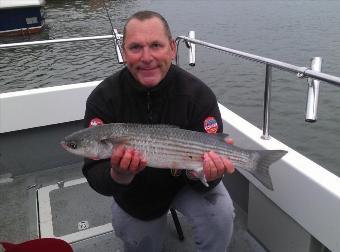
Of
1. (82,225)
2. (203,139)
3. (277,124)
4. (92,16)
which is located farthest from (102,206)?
(92,16)

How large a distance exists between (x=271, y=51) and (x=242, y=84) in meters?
3.41

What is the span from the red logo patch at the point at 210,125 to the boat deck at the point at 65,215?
116cm

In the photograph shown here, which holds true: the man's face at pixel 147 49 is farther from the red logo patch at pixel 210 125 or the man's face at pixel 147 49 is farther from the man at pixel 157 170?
the red logo patch at pixel 210 125

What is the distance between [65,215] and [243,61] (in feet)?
39.4

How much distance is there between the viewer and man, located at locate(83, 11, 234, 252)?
2.62 m

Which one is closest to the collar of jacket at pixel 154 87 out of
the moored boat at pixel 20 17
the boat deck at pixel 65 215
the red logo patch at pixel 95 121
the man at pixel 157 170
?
the man at pixel 157 170

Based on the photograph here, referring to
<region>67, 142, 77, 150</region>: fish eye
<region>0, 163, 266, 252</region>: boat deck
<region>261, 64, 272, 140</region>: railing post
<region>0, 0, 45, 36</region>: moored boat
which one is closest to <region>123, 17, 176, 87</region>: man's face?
<region>67, 142, 77, 150</region>: fish eye

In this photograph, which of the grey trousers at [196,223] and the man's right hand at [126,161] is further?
the grey trousers at [196,223]

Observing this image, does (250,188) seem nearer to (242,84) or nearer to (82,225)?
(82,225)

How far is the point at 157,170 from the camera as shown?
2777 mm

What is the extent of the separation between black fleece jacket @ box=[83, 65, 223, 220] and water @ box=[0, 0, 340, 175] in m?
6.28

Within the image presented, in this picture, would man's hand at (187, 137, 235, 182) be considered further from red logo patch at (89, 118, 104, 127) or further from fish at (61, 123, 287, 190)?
red logo patch at (89, 118, 104, 127)

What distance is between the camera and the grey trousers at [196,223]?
264 centimetres

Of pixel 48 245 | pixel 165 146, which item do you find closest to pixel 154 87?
pixel 165 146
